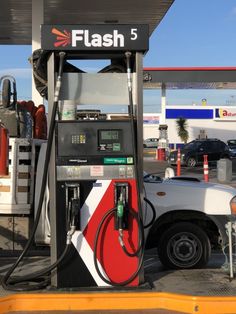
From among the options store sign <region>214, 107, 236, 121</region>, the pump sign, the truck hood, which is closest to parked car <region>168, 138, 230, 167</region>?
the truck hood

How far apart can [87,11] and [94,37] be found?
1347cm

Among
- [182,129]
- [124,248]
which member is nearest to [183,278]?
[124,248]

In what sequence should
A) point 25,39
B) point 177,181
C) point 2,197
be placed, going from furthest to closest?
point 25,39 → point 177,181 → point 2,197

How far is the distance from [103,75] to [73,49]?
445 mm

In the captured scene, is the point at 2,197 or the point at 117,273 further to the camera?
the point at 2,197

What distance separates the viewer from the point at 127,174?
5512 millimetres

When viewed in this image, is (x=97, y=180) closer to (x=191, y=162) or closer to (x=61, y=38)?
(x=61, y=38)

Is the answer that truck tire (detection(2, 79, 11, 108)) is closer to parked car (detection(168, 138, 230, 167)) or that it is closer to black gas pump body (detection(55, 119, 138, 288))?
black gas pump body (detection(55, 119, 138, 288))

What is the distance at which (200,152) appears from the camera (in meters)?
29.9

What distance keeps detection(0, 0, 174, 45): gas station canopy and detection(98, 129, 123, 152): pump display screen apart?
A: 12.2 metres

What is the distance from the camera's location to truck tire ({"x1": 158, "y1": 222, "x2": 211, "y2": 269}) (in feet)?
21.3

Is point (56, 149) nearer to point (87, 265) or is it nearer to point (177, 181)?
point (87, 265)

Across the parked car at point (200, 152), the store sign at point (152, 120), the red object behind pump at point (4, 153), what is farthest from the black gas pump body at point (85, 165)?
the store sign at point (152, 120)

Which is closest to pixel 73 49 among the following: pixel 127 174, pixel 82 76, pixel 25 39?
pixel 82 76
